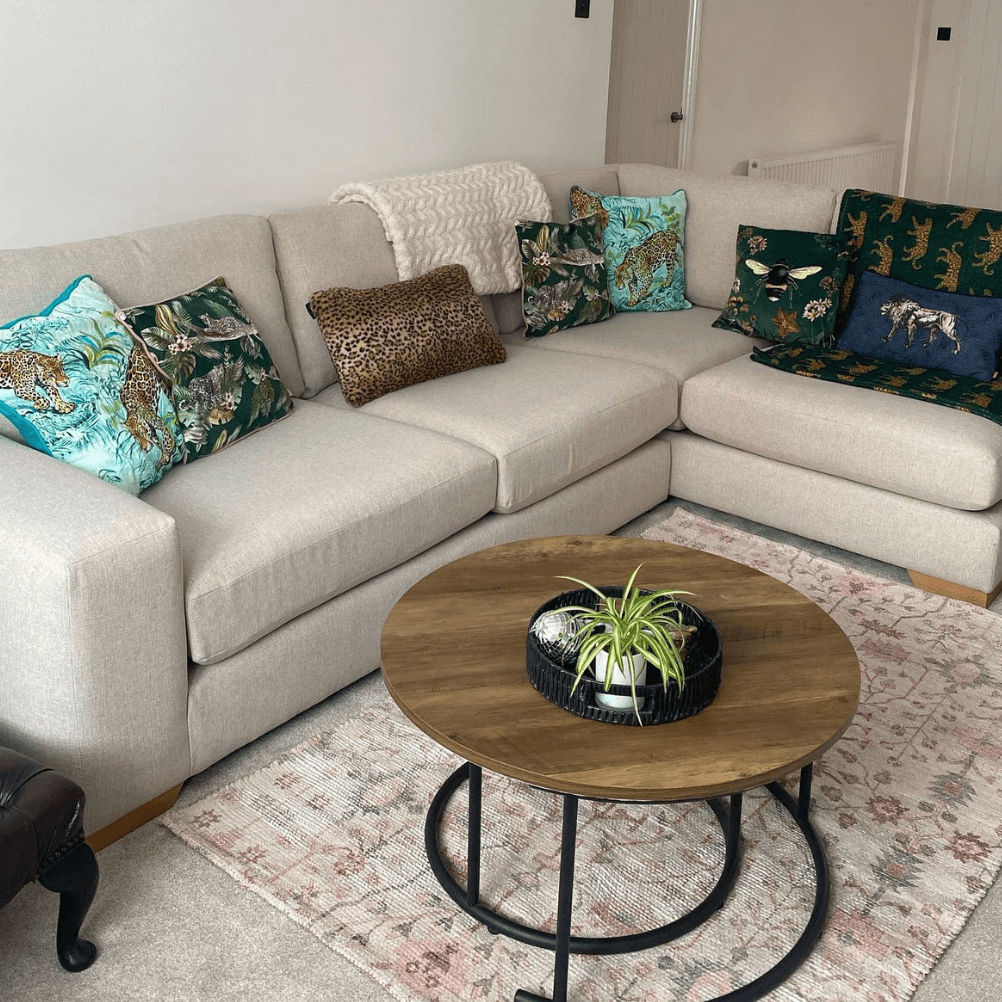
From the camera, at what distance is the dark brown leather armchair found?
1554mm

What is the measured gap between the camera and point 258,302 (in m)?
2.84

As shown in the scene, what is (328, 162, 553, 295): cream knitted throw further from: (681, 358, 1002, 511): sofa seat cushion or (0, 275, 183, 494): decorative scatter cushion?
(0, 275, 183, 494): decorative scatter cushion

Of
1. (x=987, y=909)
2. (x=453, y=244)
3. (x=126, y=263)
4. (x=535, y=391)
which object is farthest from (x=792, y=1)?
(x=987, y=909)

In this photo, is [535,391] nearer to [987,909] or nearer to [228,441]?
[228,441]

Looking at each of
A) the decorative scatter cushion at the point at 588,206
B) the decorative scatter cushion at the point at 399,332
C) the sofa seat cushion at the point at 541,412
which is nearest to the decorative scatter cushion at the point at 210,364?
the decorative scatter cushion at the point at 399,332

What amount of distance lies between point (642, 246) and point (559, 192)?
13.7 inches

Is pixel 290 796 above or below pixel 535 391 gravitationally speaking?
below

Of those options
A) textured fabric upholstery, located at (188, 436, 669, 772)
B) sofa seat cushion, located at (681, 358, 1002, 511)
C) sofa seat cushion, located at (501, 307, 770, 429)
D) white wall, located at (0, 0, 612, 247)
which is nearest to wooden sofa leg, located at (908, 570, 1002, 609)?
sofa seat cushion, located at (681, 358, 1002, 511)

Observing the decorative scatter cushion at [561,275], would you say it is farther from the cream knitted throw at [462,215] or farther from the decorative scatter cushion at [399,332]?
the decorative scatter cushion at [399,332]

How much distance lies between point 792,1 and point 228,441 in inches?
170

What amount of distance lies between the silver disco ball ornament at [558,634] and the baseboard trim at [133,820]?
835 mm

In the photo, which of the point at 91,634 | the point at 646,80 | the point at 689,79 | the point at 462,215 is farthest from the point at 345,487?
the point at 689,79

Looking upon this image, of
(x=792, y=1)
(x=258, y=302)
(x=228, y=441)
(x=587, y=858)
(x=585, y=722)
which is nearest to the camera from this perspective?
(x=585, y=722)

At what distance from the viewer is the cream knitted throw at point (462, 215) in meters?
3.20
